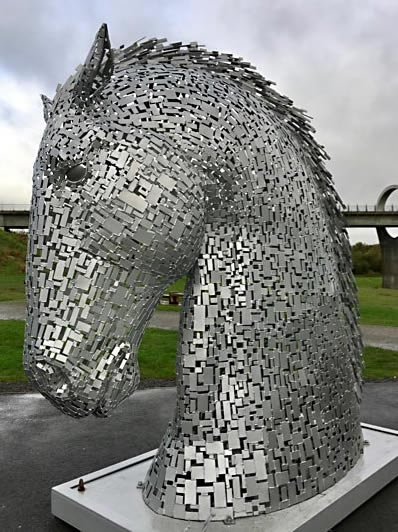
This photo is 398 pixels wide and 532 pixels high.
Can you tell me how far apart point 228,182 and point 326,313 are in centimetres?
107

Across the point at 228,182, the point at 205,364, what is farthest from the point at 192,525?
the point at 228,182

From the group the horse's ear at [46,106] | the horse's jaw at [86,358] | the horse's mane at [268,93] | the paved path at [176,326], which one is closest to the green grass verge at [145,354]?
the paved path at [176,326]

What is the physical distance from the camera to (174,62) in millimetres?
2900

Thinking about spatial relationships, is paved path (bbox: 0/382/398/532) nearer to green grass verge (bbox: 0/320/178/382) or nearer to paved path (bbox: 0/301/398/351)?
green grass verge (bbox: 0/320/178/382)

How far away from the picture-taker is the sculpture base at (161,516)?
2.84m

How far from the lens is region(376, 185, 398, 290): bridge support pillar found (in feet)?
107

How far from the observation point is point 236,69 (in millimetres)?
3029

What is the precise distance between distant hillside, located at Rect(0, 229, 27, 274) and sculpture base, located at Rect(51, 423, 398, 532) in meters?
30.3

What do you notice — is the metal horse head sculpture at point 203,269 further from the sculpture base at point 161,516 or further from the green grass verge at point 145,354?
the green grass verge at point 145,354

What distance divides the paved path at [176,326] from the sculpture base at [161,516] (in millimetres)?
6322

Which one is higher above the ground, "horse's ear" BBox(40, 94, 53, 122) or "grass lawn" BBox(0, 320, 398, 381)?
"horse's ear" BBox(40, 94, 53, 122)

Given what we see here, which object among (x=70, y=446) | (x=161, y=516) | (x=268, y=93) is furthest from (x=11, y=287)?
(x=268, y=93)

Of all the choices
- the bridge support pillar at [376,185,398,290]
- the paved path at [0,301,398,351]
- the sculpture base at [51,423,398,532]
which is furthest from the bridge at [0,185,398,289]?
the sculpture base at [51,423,398,532]

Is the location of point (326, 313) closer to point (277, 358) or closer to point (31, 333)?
point (277, 358)
